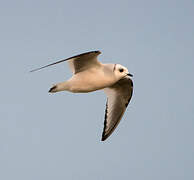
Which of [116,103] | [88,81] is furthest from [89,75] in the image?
[116,103]

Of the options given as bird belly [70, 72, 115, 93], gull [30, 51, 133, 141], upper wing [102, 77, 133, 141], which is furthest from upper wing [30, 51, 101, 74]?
upper wing [102, 77, 133, 141]

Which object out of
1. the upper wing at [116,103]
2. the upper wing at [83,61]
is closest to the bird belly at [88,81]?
the upper wing at [83,61]

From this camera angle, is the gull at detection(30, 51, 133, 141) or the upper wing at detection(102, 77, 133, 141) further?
the upper wing at detection(102, 77, 133, 141)

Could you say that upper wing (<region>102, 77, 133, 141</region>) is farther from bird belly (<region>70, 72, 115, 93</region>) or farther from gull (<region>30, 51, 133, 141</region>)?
bird belly (<region>70, 72, 115, 93</region>)

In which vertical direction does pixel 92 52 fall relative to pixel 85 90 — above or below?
above

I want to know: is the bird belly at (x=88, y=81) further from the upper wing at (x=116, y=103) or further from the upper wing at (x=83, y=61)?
the upper wing at (x=116, y=103)

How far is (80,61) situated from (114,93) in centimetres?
196

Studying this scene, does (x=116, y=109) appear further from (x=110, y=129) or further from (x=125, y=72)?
(x=125, y=72)

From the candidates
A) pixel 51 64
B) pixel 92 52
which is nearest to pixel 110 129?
pixel 92 52

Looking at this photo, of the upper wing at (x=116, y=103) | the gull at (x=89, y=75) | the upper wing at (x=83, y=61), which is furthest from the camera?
the upper wing at (x=116, y=103)

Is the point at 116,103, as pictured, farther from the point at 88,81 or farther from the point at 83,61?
the point at 83,61

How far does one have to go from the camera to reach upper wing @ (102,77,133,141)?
9.65m

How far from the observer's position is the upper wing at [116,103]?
31.7 feet

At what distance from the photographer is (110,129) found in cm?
966
